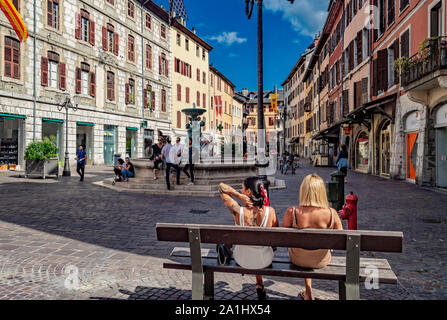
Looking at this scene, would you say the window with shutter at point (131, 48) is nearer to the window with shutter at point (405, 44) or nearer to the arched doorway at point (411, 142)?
the window with shutter at point (405, 44)

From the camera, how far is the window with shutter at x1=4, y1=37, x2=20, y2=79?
60.7 ft

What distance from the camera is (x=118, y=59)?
28.3 metres

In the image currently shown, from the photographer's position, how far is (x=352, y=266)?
8.98ft

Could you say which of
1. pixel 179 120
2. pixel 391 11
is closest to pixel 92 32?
pixel 179 120

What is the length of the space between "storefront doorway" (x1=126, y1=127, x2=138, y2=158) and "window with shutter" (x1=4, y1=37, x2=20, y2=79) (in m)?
11.2

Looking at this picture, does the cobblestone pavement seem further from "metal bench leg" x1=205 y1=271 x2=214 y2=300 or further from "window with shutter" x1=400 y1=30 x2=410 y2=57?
"window with shutter" x1=400 y1=30 x2=410 y2=57

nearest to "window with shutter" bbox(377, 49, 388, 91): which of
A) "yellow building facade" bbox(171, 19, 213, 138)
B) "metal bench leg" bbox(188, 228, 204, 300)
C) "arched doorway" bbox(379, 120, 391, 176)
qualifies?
"arched doorway" bbox(379, 120, 391, 176)

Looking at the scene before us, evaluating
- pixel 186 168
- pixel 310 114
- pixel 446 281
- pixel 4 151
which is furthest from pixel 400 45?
pixel 310 114

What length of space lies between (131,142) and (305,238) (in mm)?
29340

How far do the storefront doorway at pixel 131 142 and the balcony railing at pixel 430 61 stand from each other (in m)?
22.4

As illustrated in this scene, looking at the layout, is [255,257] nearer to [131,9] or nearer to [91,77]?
[91,77]

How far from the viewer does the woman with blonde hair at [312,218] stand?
2.99m

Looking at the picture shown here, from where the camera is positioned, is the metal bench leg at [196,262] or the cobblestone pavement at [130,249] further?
the cobblestone pavement at [130,249]

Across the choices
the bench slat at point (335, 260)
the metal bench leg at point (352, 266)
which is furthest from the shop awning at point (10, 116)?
the metal bench leg at point (352, 266)
